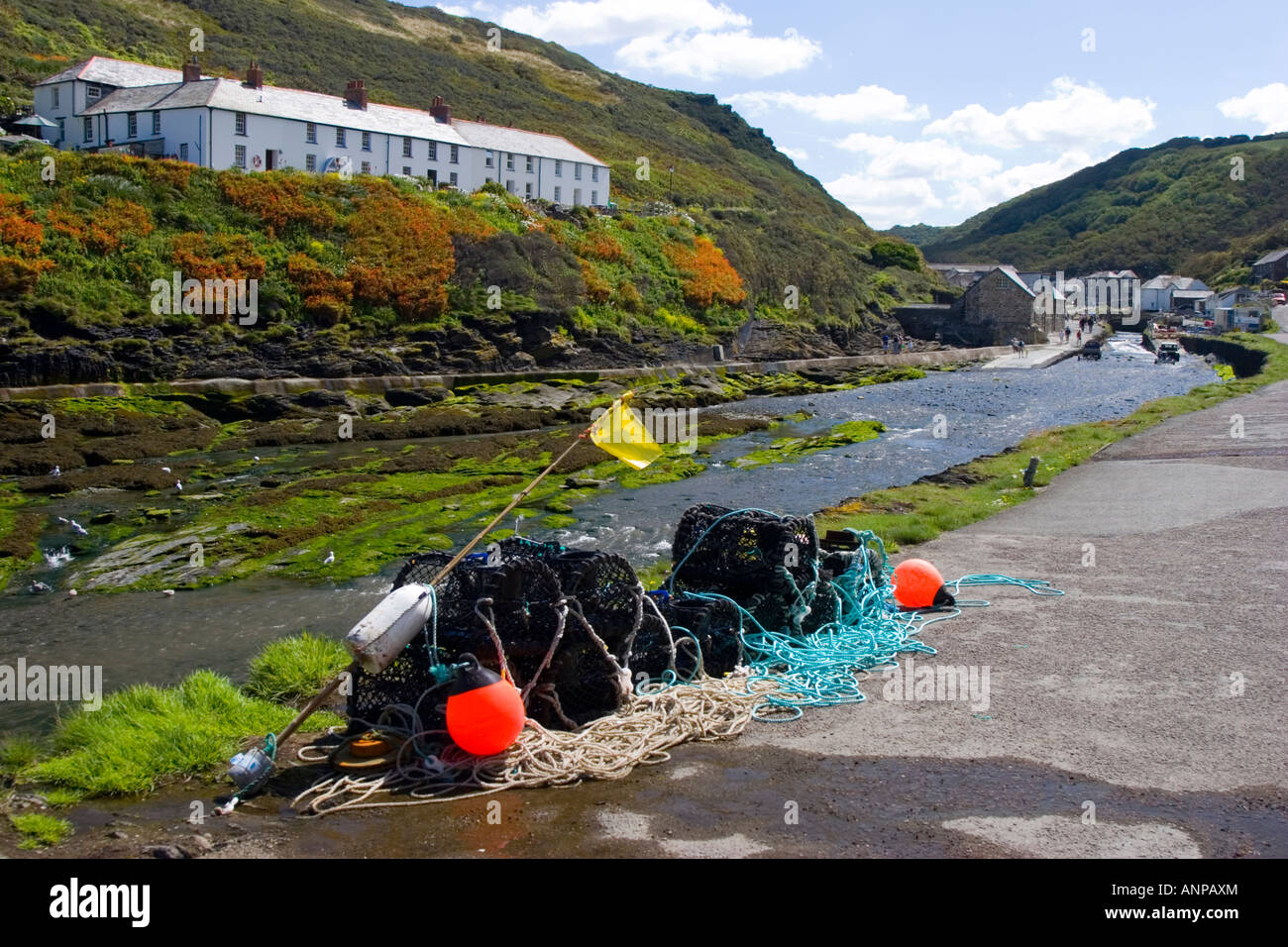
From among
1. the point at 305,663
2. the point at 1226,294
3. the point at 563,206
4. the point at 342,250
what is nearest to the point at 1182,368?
the point at 563,206

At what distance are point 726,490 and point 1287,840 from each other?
18385mm

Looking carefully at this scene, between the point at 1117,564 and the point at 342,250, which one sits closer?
the point at 1117,564

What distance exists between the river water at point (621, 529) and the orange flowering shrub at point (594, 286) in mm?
11038

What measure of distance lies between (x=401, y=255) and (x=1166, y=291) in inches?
4391

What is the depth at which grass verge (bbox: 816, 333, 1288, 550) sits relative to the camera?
1633 centimetres

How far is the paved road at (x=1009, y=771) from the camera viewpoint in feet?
20.5

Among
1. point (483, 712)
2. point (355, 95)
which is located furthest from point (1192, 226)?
point (483, 712)

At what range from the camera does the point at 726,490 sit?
955 inches

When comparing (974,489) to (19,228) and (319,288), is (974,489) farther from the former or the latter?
(19,228)

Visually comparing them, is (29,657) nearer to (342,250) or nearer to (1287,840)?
(1287,840)
